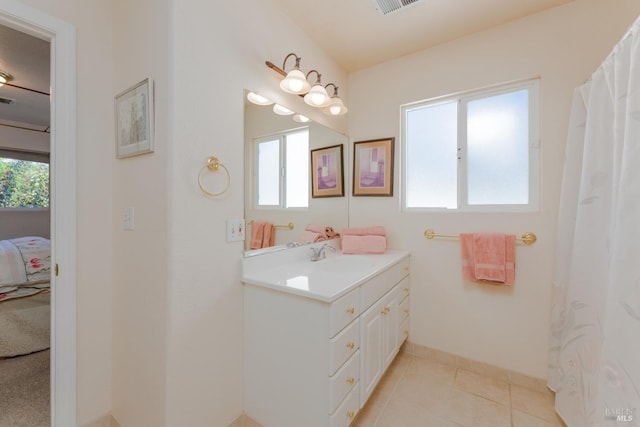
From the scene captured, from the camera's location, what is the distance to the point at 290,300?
1198 mm

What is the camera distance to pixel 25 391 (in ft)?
5.19

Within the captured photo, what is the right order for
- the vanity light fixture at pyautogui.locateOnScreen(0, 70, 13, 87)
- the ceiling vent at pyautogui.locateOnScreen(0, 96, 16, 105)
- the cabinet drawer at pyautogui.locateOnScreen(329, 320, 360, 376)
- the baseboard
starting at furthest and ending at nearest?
1. the ceiling vent at pyautogui.locateOnScreen(0, 96, 16, 105)
2. the vanity light fixture at pyautogui.locateOnScreen(0, 70, 13, 87)
3. the baseboard
4. the cabinet drawer at pyautogui.locateOnScreen(329, 320, 360, 376)

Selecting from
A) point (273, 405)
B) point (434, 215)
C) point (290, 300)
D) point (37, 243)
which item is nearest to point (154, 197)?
point (290, 300)

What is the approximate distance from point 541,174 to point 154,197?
2268 millimetres

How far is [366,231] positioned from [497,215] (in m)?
0.94

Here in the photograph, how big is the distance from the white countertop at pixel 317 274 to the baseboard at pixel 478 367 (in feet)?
2.65

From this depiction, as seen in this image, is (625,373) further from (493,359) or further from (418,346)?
(418,346)

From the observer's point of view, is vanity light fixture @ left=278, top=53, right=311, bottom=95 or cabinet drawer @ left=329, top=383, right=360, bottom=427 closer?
cabinet drawer @ left=329, top=383, right=360, bottom=427

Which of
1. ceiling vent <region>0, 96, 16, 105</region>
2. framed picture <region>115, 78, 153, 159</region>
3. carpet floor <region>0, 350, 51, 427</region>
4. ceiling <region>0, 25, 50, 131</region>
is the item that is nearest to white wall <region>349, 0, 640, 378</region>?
framed picture <region>115, 78, 153, 159</region>

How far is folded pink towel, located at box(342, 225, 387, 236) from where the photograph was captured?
2133 mm

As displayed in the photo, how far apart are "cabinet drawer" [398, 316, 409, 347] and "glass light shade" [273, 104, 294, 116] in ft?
5.66

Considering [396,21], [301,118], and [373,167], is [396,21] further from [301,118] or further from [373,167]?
[373,167]

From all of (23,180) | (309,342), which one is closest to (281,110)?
(309,342)

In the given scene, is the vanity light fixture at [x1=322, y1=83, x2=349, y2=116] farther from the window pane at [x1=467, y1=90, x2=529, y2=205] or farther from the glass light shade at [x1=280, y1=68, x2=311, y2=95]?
the window pane at [x1=467, y1=90, x2=529, y2=205]
